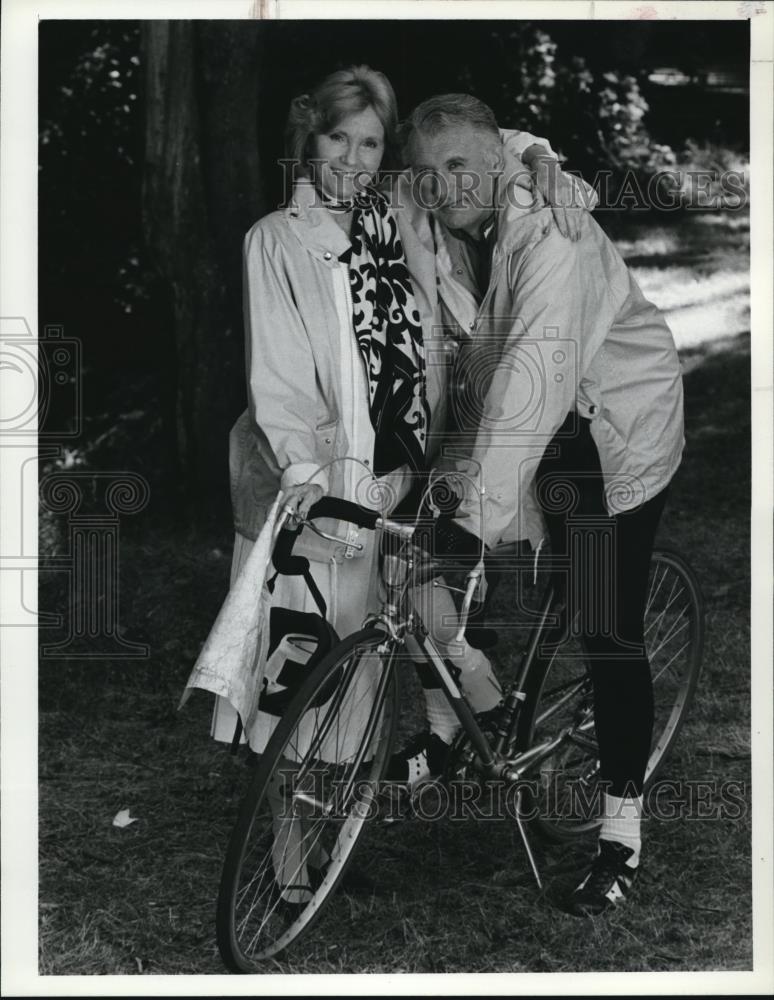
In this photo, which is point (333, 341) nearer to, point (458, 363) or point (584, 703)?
point (458, 363)

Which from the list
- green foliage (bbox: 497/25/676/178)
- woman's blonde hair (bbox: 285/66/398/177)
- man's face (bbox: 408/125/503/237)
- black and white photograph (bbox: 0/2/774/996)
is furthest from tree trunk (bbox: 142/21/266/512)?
green foliage (bbox: 497/25/676/178)

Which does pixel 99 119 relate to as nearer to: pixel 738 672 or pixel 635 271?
pixel 635 271

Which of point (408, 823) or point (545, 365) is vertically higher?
point (545, 365)

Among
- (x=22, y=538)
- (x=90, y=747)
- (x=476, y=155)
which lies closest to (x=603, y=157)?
(x=476, y=155)

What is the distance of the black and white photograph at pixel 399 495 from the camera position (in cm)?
362

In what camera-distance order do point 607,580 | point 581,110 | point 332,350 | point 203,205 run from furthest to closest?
point 203,205
point 581,110
point 607,580
point 332,350

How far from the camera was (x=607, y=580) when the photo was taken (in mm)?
3865

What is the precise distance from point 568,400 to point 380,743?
41.7 inches

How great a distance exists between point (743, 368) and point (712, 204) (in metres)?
0.51

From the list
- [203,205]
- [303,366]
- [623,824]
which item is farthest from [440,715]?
[203,205]

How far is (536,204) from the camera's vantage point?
3.63m

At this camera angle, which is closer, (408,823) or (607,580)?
(607,580)

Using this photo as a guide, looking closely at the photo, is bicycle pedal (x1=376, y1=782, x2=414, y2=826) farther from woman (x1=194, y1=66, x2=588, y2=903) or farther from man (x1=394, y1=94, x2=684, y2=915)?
man (x1=394, y1=94, x2=684, y2=915)

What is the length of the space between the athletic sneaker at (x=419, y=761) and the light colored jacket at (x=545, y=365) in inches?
26.5
